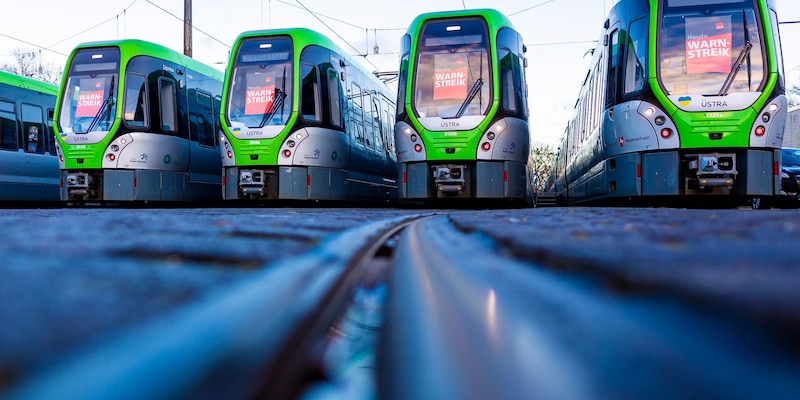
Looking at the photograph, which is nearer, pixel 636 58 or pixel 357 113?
pixel 636 58

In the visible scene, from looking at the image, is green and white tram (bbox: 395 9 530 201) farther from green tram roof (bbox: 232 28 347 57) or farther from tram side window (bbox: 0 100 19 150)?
tram side window (bbox: 0 100 19 150)

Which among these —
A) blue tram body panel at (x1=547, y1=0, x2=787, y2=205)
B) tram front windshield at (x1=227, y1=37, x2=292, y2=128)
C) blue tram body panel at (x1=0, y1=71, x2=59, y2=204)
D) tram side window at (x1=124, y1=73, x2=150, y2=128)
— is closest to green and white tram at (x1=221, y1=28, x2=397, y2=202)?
tram front windshield at (x1=227, y1=37, x2=292, y2=128)

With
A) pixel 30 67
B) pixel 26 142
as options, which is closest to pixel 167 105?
pixel 26 142

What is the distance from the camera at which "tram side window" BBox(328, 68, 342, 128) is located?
9.91m

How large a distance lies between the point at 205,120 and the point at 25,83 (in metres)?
4.22

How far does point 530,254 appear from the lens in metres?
0.59

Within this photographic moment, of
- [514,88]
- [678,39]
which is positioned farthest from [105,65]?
[678,39]

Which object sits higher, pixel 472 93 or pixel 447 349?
pixel 472 93

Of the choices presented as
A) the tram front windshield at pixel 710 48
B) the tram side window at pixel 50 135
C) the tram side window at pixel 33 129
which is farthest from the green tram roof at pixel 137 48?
the tram front windshield at pixel 710 48

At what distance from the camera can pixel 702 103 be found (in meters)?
6.98

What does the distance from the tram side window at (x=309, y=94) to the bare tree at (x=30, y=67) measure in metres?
23.5

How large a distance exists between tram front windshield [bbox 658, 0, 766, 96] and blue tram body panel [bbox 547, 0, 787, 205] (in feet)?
0.04

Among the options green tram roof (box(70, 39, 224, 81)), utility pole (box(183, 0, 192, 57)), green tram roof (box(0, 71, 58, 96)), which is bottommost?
green tram roof (box(0, 71, 58, 96))

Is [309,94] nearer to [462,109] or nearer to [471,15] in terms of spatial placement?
[462,109]
